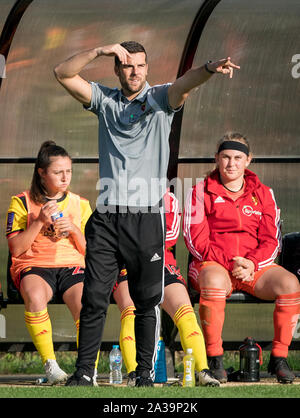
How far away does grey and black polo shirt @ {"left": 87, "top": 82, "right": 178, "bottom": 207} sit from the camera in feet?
15.4

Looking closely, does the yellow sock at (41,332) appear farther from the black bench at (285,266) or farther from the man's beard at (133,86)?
the man's beard at (133,86)

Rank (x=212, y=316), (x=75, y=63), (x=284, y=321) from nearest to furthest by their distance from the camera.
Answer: (x=75, y=63) < (x=212, y=316) < (x=284, y=321)

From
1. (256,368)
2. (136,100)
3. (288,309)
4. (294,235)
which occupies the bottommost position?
(256,368)

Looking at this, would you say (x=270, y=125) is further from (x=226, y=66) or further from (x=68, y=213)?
(x=226, y=66)

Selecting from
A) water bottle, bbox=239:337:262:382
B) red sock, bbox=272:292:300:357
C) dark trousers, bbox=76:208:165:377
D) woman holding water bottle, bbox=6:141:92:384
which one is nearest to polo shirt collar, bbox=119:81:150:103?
dark trousers, bbox=76:208:165:377

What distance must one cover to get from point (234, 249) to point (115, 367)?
3.74ft

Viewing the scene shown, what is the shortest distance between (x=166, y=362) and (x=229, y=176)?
4.52 ft

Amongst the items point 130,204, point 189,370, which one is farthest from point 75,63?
point 189,370

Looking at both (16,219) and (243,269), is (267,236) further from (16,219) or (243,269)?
(16,219)

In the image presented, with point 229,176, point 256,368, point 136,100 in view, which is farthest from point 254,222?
point 136,100

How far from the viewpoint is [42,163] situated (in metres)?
5.79

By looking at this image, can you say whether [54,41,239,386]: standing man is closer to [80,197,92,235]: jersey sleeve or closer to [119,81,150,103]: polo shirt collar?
[119,81,150,103]: polo shirt collar

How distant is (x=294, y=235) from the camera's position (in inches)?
248

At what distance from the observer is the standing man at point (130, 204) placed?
15.4 feet
